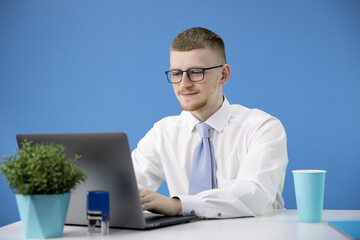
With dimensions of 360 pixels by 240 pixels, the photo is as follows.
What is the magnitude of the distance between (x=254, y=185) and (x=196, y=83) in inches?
21.1

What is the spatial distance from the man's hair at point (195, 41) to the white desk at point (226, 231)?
830mm

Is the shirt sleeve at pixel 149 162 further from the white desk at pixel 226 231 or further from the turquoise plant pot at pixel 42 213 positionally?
the turquoise plant pot at pixel 42 213

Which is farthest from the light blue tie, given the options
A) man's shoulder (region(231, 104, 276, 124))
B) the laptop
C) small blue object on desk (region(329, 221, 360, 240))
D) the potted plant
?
the potted plant

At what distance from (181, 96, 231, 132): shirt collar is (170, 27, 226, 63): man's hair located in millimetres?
268

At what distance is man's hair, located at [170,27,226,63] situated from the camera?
6.53 ft

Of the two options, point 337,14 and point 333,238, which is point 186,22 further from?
point 333,238

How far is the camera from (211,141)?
2016mm

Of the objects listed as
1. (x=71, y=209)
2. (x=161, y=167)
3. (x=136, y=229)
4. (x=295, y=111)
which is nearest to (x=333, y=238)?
(x=136, y=229)

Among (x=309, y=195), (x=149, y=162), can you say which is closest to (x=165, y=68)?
(x=149, y=162)

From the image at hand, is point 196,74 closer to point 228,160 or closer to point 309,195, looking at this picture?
point 228,160

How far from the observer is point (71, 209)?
1.38m

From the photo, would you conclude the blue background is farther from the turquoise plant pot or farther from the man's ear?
the turquoise plant pot

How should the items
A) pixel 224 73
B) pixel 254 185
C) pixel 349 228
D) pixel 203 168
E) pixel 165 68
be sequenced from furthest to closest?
pixel 165 68 → pixel 224 73 → pixel 203 168 → pixel 254 185 → pixel 349 228

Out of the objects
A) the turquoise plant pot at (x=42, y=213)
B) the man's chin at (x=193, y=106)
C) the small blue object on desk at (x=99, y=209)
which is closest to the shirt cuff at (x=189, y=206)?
the small blue object on desk at (x=99, y=209)
